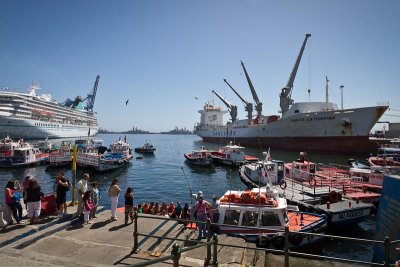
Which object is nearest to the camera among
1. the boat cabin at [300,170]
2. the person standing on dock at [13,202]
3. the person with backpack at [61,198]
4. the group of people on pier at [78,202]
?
the person standing on dock at [13,202]

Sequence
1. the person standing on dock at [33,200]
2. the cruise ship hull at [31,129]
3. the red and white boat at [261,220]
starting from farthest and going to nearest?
the cruise ship hull at [31,129]
the red and white boat at [261,220]
the person standing on dock at [33,200]

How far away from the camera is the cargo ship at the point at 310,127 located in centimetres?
5556

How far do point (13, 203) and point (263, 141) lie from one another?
6983 centimetres

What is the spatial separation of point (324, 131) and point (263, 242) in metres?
54.3

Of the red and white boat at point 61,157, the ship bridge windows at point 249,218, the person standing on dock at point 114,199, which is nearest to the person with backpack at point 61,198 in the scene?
the person standing on dock at point 114,199

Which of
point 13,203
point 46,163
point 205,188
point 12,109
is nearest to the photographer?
point 13,203

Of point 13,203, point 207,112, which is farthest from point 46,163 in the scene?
point 207,112

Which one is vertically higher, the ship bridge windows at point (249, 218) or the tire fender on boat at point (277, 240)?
the ship bridge windows at point (249, 218)

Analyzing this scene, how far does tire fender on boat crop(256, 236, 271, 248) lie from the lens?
11.7 m

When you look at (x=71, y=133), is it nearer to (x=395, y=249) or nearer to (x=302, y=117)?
(x=302, y=117)

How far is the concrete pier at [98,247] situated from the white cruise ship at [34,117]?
2623 inches

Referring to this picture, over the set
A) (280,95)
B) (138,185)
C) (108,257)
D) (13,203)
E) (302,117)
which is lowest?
(138,185)

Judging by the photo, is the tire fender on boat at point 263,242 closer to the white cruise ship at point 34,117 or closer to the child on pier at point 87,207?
the child on pier at point 87,207

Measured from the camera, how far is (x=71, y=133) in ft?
393
